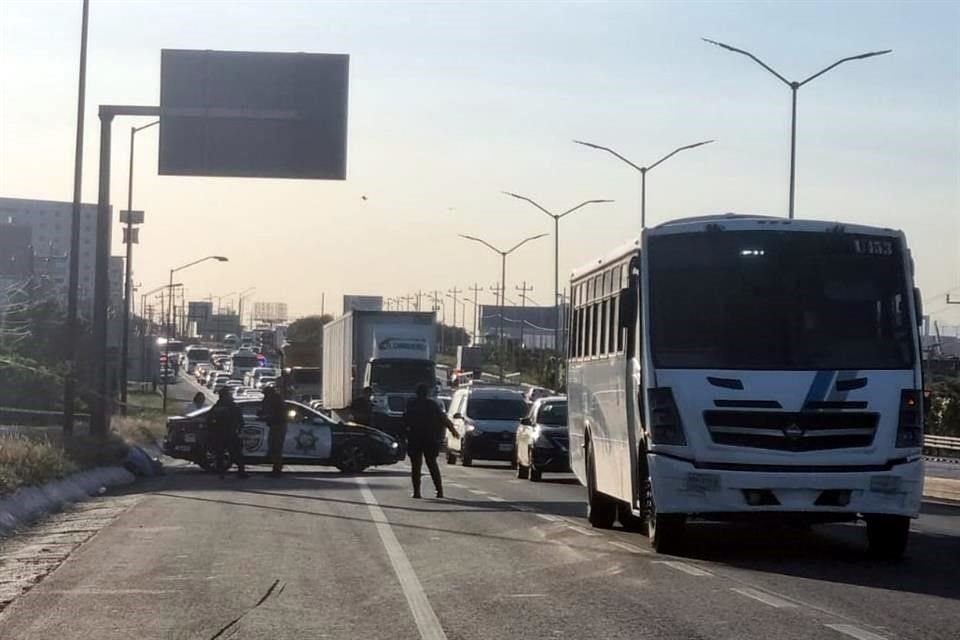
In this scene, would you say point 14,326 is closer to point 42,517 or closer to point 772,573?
point 42,517

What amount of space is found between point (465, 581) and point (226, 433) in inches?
657

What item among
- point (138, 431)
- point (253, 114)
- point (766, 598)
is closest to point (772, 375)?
point (766, 598)

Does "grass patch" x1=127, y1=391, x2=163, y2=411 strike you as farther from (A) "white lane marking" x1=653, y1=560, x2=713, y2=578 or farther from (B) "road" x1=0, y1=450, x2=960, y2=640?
(A) "white lane marking" x1=653, y1=560, x2=713, y2=578

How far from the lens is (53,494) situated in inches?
883

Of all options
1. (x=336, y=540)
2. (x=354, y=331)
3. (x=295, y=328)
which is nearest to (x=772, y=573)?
(x=336, y=540)

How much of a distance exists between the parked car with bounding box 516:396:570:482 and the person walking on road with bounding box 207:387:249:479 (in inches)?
206

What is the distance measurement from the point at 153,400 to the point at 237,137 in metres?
62.5

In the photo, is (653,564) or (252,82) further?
(252,82)

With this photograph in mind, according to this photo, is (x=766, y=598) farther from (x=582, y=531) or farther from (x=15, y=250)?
(x=15, y=250)

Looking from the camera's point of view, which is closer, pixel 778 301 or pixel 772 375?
pixel 772 375

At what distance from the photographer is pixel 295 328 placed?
169 metres

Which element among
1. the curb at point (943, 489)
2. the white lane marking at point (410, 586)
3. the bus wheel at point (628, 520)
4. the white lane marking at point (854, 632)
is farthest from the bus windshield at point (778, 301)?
the curb at point (943, 489)

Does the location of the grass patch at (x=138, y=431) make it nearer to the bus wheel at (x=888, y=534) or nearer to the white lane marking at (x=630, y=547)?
the white lane marking at (x=630, y=547)

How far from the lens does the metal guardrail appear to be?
147ft
